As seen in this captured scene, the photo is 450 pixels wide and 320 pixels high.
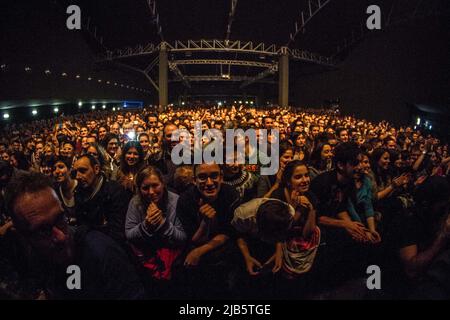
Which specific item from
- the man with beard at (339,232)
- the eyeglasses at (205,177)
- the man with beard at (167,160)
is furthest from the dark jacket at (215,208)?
the man with beard at (167,160)

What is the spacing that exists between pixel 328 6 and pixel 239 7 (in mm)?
6112

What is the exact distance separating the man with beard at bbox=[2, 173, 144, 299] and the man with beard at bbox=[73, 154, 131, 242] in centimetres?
87

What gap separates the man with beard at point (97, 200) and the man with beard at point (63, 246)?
868mm

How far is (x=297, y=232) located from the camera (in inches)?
98.7

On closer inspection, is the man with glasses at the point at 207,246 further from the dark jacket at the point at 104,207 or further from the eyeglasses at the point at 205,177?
the dark jacket at the point at 104,207

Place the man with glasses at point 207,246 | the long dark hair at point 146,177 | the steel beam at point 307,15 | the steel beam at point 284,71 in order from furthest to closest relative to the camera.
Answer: the steel beam at point 284,71 → the steel beam at point 307,15 → the long dark hair at point 146,177 → the man with glasses at point 207,246

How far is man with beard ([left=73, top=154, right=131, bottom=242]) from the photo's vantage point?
9.53 ft

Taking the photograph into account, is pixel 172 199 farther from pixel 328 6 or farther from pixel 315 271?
pixel 328 6

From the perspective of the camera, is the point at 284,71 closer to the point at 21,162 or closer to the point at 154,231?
the point at 21,162

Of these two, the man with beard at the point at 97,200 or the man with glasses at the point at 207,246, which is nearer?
the man with glasses at the point at 207,246

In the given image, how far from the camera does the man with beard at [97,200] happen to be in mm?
2904

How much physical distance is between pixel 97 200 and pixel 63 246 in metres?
1.44

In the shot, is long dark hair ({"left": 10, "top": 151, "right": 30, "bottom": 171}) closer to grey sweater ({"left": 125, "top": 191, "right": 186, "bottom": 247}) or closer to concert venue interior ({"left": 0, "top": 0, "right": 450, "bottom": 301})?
concert venue interior ({"left": 0, "top": 0, "right": 450, "bottom": 301})

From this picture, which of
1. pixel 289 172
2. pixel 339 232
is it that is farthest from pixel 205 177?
pixel 339 232
